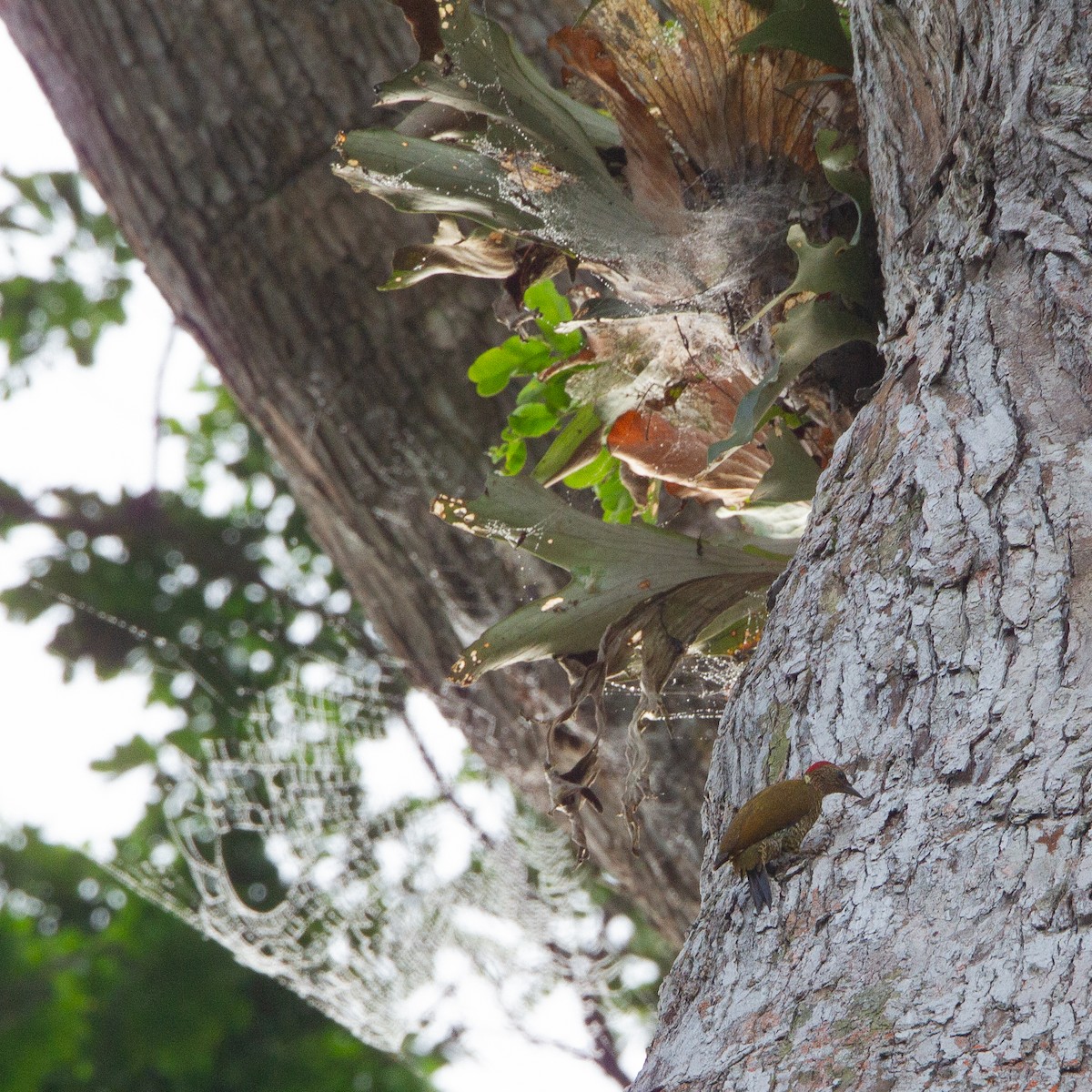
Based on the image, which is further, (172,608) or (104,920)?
(104,920)

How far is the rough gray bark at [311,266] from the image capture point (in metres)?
1.97

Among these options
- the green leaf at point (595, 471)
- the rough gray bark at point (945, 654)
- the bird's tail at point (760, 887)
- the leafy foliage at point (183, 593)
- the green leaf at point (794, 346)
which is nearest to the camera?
the rough gray bark at point (945, 654)

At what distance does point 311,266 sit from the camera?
2.00 m

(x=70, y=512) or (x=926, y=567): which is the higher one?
(x=70, y=512)

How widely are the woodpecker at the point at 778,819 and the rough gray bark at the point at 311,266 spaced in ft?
4.15

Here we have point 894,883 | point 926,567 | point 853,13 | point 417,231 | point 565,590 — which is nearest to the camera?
point 894,883

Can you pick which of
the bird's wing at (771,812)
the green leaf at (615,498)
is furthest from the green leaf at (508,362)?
the bird's wing at (771,812)

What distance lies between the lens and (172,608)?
374cm

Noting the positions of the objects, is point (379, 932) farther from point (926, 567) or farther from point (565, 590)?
point (926, 567)

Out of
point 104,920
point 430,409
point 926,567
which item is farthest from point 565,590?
point 104,920

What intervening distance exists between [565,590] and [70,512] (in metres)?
3.14

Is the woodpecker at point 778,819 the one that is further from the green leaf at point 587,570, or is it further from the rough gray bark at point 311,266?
the rough gray bark at point 311,266

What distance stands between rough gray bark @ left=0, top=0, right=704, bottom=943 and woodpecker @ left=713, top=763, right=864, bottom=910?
1266 millimetres

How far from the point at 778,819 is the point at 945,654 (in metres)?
0.14
